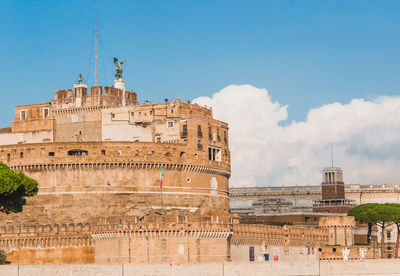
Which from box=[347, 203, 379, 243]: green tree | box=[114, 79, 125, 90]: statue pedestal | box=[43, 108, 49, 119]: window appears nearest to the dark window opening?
box=[43, 108, 49, 119]: window

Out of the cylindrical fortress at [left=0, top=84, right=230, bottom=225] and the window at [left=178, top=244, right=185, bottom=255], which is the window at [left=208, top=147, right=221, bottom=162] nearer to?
the cylindrical fortress at [left=0, top=84, right=230, bottom=225]

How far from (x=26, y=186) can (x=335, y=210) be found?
6551 centimetres

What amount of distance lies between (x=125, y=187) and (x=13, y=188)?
19.6 metres

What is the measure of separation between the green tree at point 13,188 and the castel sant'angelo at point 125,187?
334 inches

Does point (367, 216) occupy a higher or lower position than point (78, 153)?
lower

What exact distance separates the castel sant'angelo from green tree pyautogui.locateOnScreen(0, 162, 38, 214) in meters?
8.49

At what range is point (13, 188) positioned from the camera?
97250 millimetres

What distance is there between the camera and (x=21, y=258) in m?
109

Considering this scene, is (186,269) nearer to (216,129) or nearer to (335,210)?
(216,129)


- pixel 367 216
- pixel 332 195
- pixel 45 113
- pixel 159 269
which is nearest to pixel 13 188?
pixel 159 269

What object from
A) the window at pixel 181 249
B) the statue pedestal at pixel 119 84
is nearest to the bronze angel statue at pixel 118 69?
the statue pedestal at pixel 119 84

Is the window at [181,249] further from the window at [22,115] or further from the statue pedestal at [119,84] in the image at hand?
the window at [22,115]

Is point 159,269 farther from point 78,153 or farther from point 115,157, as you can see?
point 78,153

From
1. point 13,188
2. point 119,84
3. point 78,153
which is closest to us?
point 13,188
